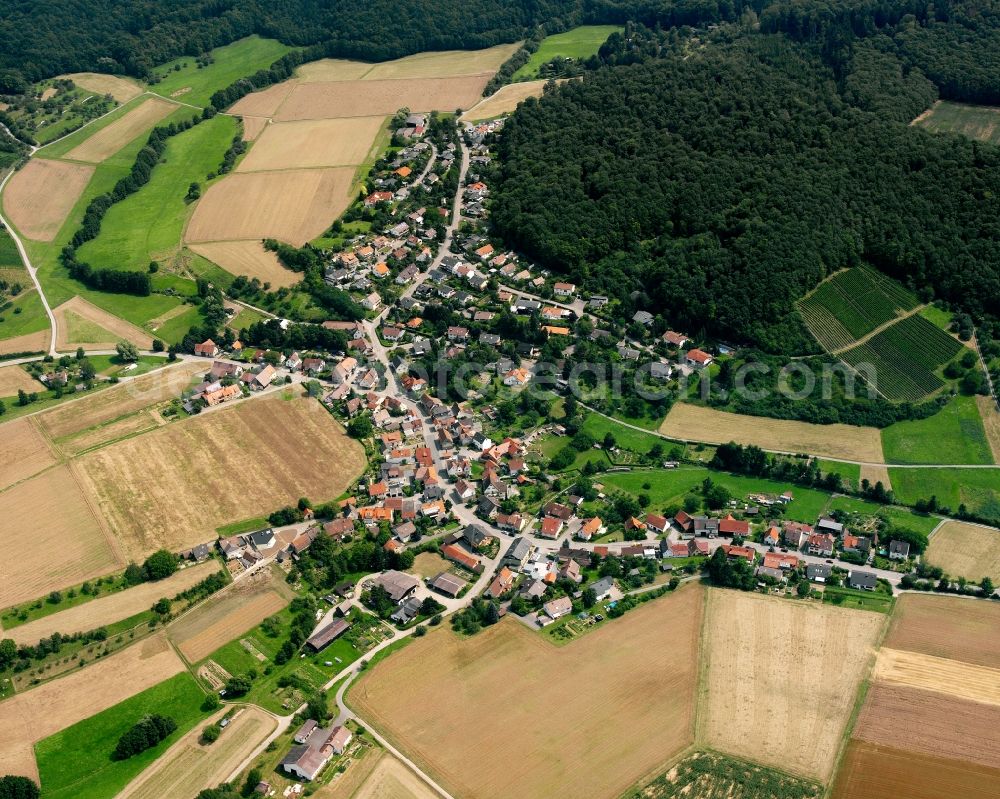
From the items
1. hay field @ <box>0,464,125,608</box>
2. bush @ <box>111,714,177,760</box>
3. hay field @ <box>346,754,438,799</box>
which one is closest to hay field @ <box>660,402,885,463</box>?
hay field @ <box>346,754,438,799</box>

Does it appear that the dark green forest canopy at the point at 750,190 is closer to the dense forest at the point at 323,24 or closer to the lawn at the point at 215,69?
the dense forest at the point at 323,24

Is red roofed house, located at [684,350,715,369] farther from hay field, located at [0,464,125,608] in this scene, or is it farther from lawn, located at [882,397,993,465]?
hay field, located at [0,464,125,608]

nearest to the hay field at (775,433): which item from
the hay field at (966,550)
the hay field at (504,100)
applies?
the hay field at (966,550)

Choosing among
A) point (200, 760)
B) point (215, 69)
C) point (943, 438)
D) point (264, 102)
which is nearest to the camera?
point (200, 760)

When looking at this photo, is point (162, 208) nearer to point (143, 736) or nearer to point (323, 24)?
point (323, 24)

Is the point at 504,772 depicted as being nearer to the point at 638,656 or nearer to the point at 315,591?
the point at 638,656

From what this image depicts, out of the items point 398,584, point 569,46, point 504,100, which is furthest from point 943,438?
point 569,46
